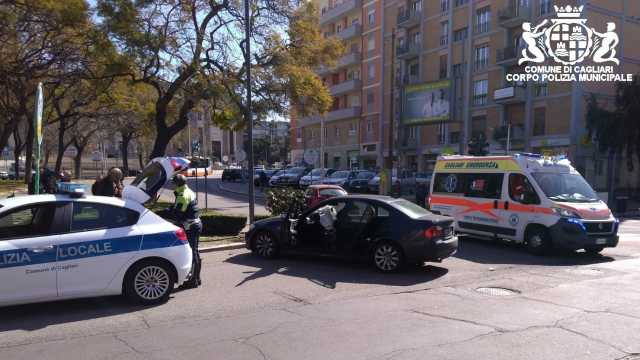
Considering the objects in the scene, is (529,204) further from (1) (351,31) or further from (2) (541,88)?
(1) (351,31)

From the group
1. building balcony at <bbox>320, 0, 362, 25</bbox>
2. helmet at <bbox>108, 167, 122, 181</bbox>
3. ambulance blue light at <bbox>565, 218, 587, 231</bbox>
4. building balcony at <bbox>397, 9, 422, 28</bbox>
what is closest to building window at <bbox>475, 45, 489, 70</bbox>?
building balcony at <bbox>397, 9, 422, 28</bbox>

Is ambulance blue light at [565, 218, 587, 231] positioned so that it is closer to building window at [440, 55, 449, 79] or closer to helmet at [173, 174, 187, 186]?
helmet at [173, 174, 187, 186]

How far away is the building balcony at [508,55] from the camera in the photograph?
124 feet

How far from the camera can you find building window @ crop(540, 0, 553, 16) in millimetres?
36312

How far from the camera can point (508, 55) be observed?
125 feet

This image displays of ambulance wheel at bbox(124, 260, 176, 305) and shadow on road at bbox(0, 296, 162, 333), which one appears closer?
shadow on road at bbox(0, 296, 162, 333)

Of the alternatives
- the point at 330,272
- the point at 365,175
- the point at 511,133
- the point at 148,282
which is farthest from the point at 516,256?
the point at 511,133

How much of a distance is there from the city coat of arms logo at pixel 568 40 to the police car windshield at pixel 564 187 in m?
26.6

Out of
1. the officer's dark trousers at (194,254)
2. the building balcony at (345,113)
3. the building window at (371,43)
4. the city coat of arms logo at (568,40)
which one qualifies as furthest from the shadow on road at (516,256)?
the building window at (371,43)

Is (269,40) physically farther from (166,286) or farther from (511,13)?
(511,13)

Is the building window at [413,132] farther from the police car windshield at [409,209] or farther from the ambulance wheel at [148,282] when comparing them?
the ambulance wheel at [148,282]

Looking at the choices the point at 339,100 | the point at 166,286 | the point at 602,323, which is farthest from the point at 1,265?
the point at 339,100

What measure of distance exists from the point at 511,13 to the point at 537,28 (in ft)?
10.3

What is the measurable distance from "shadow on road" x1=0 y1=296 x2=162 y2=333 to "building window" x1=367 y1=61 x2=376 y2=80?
49.5 m
